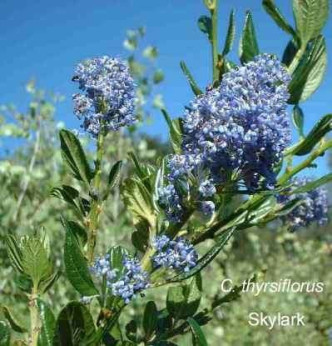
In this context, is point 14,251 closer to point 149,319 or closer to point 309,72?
point 149,319

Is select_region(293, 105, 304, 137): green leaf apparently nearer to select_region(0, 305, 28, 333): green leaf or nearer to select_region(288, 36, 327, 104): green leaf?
select_region(288, 36, 327, 104): green leaf

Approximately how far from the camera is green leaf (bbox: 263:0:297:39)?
1199 mm

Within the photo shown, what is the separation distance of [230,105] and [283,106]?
0.10 m

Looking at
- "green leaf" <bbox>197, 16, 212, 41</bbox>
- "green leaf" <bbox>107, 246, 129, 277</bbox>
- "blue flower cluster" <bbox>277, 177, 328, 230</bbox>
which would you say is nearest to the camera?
"green leaf" <bbox>107, 246, 129, 277</bbox>

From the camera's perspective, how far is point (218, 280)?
22.4 feet

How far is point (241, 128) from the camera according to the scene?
0.90 m

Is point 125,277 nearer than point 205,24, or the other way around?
point 125,277

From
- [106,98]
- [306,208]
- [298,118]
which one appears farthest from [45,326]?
[306,208]

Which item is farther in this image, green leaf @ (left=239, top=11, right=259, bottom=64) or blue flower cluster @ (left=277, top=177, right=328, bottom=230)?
blue flower cluster @ (left=277, top=177, right=328, bottom=230)

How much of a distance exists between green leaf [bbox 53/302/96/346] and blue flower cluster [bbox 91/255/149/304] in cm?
6

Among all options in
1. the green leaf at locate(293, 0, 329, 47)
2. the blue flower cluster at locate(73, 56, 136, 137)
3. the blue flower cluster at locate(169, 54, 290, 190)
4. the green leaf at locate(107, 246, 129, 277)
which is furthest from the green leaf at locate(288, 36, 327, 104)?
the green leaf at locate(107, 246, 129, 277)

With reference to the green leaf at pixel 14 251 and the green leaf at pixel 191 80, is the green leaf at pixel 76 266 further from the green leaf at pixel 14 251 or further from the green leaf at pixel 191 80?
the green leaf at pixel 191 80

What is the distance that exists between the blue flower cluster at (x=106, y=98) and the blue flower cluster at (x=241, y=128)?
6.2 inches

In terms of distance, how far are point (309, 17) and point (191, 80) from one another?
0.27m
